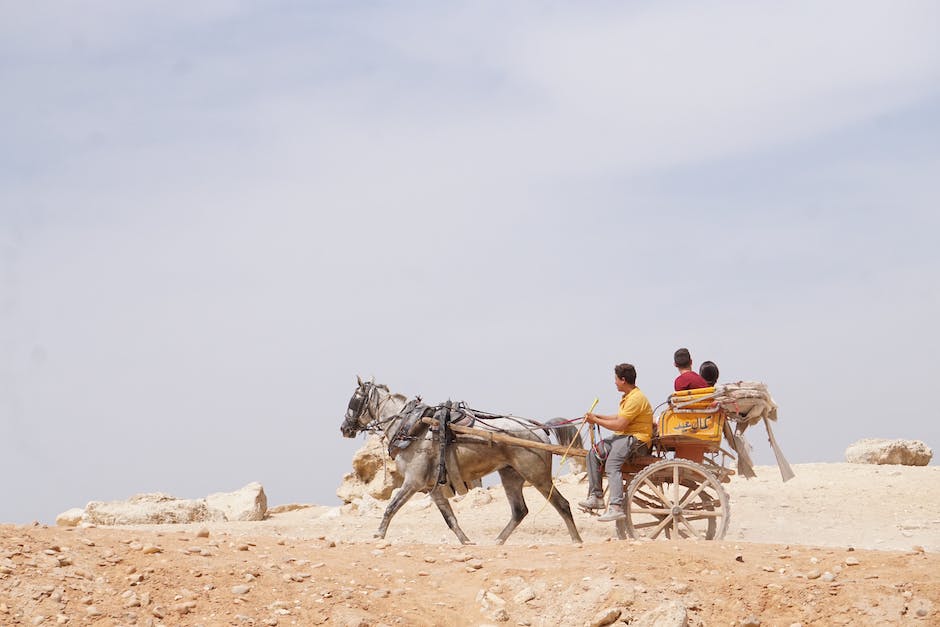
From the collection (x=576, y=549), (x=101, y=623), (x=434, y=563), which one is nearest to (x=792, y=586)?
(x=576, y=549)

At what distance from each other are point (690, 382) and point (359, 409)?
15.1 ft

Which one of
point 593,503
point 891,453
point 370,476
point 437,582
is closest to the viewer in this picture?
point 437,582

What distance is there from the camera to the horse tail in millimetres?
13002

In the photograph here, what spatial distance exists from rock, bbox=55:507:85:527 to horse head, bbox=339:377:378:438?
806cm

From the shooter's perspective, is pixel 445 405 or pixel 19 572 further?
pixel 445 405

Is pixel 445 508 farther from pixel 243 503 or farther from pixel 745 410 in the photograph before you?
pixel 243 503

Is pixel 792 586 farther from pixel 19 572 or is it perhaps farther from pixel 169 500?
pixel 169 500

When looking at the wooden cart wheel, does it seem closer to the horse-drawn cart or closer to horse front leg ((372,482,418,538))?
the horse-drawn cart

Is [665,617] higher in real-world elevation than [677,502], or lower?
lower

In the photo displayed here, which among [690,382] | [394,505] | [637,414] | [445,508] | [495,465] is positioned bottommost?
[445,508]

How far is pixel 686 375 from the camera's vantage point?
12.2 meters

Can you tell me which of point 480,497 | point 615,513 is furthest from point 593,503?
point 480,497

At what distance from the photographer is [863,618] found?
28.5ft

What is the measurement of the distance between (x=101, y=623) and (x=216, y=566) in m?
1.34
